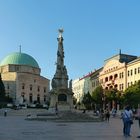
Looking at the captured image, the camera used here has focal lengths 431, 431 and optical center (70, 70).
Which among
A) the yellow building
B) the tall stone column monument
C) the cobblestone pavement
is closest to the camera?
the cobblestone pavement

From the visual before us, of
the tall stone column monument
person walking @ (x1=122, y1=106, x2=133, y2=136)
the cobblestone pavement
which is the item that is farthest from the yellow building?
person walking @ (x1=122, y1=106, x2=133, y2=136)

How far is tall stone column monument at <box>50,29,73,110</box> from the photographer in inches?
3310

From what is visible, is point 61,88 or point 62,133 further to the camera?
point 61,88

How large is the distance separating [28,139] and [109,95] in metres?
97.7

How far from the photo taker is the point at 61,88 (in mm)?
85500

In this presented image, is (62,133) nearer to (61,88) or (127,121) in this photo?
(127,121)

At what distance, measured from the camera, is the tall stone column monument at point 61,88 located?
84.1m

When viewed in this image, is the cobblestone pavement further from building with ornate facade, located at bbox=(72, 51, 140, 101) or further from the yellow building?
the yellow building

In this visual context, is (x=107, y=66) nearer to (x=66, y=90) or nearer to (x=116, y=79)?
(x=116, y=79)

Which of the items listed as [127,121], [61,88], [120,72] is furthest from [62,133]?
[120,72]

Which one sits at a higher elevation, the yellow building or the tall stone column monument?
the yellow building

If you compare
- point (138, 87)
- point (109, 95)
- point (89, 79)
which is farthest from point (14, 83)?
point (138, 87)

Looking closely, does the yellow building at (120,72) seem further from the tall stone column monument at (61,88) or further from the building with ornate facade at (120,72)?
the tall stone column monument at (61,88)

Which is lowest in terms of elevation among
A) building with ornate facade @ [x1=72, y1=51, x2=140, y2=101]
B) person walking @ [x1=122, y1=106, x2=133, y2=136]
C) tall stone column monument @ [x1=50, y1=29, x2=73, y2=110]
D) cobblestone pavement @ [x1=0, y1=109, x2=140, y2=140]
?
cobblestone pavement @ [x1=0, y1=109, x2=140, y2=140]
